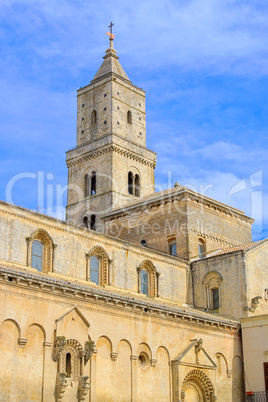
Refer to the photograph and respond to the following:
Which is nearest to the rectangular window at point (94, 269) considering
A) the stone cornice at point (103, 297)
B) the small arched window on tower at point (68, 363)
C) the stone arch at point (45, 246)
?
the stone arch at point (45, 246)

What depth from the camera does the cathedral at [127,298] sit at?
24.4 meters

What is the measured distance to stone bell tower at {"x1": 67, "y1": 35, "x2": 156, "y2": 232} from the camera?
5297cm

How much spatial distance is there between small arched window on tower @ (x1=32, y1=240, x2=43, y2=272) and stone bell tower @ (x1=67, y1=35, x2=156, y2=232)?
1954cm

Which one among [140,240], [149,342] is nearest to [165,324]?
[149,342]

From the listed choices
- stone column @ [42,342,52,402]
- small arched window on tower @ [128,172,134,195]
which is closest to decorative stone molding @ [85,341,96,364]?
Result: stone column @ [42,342,52,402]

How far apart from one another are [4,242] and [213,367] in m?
12.6

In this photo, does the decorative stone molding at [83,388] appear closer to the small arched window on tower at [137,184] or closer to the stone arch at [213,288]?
the stone arch at [213,288]

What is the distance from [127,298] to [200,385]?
23.4 feet

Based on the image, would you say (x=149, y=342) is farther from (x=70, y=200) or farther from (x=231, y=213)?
(x=70, y=200)

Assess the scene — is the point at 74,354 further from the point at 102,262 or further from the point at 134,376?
the point at 102,262

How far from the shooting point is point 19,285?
954 inches

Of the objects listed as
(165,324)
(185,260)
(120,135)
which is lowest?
(165,324)

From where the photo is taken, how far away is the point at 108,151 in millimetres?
53875

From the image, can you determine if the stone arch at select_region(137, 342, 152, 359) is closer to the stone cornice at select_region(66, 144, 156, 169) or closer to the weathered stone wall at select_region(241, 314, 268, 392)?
the weathered stone wall at select_region(241, 314, 268, 392)
